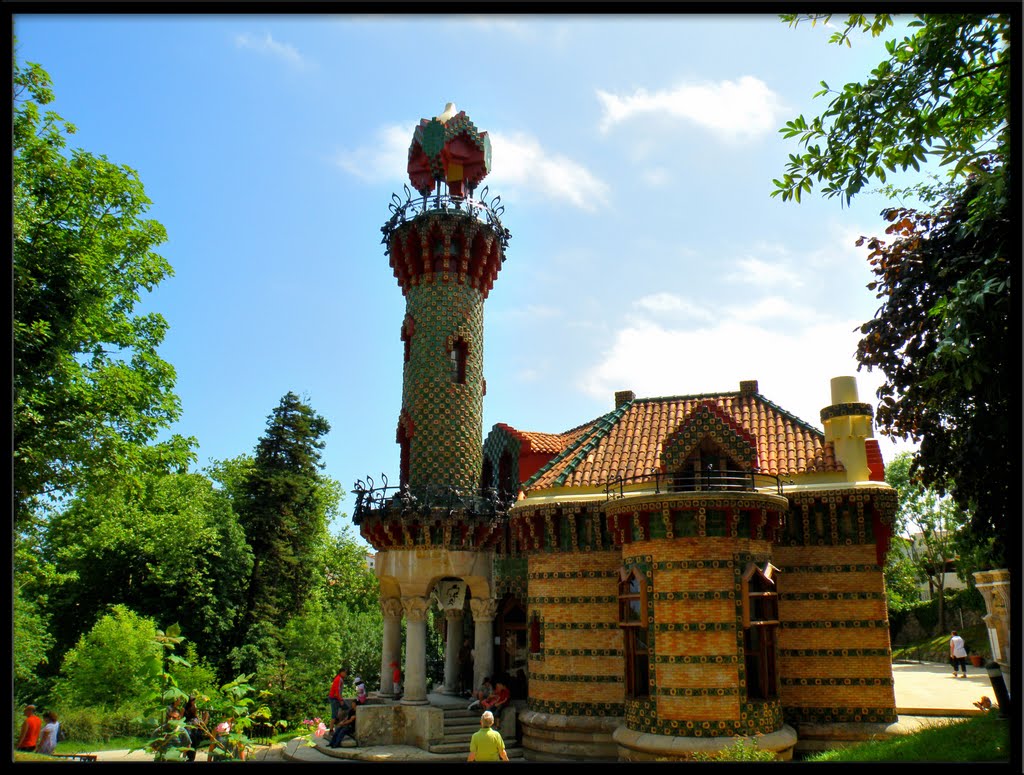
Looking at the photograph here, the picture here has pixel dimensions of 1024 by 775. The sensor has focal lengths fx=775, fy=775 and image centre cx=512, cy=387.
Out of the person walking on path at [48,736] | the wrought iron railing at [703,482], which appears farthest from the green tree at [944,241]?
the person walking on path at [48,736]

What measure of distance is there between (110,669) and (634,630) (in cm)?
2060

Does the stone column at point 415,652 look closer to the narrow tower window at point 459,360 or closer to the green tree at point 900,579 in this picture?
the narrow tower window at point 459,360

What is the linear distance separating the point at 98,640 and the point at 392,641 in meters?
14.0

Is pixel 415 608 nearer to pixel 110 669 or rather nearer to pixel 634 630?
pixel 634 630

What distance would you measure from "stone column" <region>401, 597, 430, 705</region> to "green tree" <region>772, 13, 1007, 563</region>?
12108mm

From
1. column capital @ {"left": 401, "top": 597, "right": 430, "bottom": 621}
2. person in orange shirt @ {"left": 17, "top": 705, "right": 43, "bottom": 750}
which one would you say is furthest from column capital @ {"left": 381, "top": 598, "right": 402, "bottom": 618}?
person in orange shirt @ {"left": 17, "top": 705, "right": 43, "bottom": 750}

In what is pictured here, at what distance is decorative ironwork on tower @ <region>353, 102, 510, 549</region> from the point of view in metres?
19.4

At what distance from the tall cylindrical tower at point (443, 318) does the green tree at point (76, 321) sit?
6058 millimetres

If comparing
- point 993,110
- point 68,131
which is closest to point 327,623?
point 68,131

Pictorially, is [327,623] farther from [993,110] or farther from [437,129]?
[993,110]

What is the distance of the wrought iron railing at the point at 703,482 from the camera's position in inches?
636

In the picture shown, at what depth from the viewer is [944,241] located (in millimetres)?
10641
